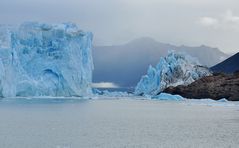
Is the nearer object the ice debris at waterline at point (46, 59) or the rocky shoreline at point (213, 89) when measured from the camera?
the ice debris at waterline at point (46, 59)

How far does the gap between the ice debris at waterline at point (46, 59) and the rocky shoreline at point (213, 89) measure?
18998 mm

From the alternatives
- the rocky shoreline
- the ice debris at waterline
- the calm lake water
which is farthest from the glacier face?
the calm lake water

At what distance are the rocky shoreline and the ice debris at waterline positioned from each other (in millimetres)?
18998

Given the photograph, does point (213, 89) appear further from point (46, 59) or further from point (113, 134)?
point (113, 134)

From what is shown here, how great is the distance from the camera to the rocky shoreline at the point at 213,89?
5831 centimetres

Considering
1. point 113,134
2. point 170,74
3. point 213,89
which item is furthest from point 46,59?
point 170,74

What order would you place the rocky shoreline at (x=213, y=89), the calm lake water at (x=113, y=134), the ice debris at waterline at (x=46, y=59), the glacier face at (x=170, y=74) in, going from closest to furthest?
the calm lake water at (x=113, y=134), the ice debris at waterline at (x=46, y=59), the rocky shoreline at (x=213, y=89), the glacier face at (x=170, y=74)

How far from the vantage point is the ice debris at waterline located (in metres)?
43.6

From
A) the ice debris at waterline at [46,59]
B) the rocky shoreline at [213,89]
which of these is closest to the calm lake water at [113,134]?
the ice debris at waterline at [46,59]

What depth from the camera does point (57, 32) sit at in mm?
47438

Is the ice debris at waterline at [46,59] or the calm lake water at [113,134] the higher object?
the ice debris at waterline at [46,59]

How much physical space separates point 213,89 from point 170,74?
40.3 feet

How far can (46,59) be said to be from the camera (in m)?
46.1

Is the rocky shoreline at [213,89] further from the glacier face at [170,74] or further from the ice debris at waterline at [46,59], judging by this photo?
the ice debris at waterline at [46,59]
